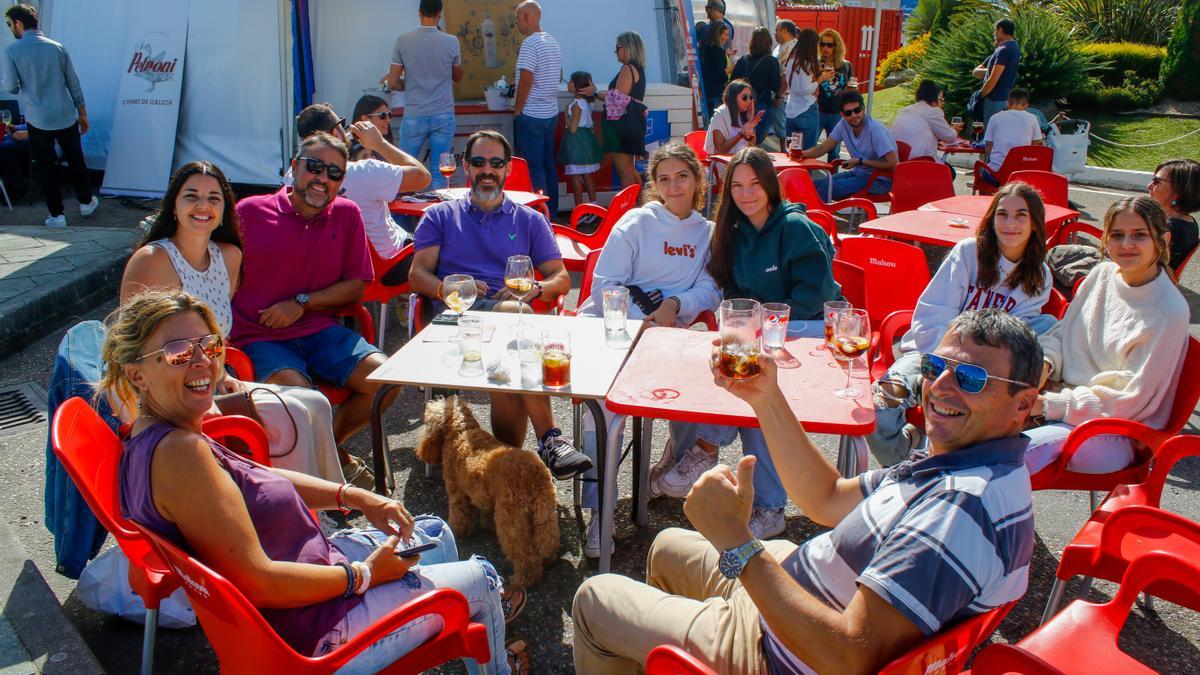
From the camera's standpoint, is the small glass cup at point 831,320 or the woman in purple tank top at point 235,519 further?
the small glass cup at point 831,320

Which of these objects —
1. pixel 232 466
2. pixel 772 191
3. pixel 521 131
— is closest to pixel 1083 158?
pixel 521 131

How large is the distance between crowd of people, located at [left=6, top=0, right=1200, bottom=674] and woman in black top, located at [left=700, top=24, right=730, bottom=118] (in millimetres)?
5537

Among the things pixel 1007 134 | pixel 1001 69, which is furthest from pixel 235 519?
pixel 1001 69

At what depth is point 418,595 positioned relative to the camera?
7.06 feet

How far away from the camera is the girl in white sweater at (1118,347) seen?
299cm

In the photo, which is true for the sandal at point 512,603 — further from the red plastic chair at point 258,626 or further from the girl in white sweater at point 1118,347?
the girl in white sweater at point 1118,347

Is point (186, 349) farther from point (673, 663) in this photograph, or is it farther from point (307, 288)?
point (307, 288)

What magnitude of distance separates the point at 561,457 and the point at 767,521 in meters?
0.86

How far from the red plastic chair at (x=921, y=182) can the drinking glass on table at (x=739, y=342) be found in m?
4.99

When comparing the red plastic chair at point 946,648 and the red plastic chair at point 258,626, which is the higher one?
the red plastic chair at point 946,648

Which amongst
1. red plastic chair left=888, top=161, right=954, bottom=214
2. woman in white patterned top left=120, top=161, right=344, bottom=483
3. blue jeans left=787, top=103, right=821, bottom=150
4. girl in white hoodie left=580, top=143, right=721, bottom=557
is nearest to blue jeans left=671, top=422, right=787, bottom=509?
girl in white hoodie left=580, top=143, right=721, bottom=557

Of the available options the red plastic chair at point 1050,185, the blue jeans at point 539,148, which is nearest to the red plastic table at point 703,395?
the red plastic chair at point 1050,185

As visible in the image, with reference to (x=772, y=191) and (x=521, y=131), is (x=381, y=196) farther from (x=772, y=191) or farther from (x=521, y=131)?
(x=521, y=131)

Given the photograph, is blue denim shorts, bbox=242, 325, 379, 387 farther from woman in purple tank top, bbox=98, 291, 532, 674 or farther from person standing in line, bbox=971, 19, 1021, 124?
person standing in line, bbox=971, 19, 1021, 124
